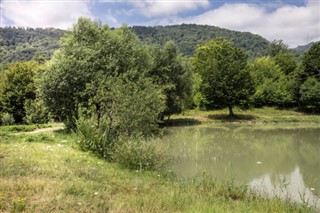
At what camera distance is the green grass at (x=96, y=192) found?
5.41m

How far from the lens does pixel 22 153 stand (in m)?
9.92

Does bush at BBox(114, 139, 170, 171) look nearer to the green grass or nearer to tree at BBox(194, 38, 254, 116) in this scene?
the green grass

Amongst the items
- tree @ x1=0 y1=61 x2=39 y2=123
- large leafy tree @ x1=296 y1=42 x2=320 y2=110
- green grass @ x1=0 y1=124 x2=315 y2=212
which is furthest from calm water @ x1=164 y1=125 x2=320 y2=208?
tree @ x1=0 y1=61 x2=39 y2=123

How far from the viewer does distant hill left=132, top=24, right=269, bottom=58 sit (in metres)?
118

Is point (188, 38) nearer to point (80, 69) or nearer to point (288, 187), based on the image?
point (80, 69)

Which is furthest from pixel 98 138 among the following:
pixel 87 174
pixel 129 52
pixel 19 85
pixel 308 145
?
pixel 19 85

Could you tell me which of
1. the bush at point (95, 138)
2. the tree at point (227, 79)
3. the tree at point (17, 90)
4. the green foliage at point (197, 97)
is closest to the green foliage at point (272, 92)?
the tree at point (227, 79)

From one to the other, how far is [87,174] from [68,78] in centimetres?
1251

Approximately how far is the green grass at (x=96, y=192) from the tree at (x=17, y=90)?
1104 inches

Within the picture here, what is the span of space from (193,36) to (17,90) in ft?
340

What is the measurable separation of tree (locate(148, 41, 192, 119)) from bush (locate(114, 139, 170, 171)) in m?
20.6

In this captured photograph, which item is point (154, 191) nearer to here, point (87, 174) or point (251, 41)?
point (87, 174)

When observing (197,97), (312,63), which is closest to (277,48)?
(312,63)

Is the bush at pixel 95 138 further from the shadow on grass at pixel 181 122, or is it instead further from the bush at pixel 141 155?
the shadow on grass at pixel 181 122
